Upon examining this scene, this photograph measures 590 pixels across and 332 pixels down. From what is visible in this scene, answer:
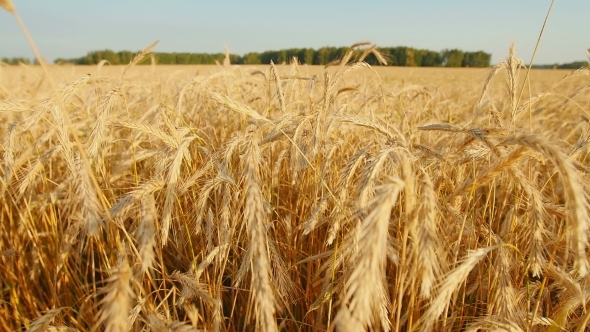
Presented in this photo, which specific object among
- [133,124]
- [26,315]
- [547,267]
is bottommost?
[26,315]

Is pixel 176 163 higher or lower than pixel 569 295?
higher

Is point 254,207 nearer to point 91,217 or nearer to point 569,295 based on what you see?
point 91,217

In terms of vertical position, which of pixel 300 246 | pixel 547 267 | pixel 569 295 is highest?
pixel 547 267

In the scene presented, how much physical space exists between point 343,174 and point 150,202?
1.97ft

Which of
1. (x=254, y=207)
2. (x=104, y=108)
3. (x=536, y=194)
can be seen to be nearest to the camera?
(x=254, y=207)

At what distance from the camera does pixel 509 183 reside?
6.14 ft

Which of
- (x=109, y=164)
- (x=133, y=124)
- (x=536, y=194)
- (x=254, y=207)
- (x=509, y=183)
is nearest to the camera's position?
(x=254, y=207)

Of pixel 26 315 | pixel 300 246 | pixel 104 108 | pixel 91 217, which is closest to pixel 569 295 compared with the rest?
pixel 300 246

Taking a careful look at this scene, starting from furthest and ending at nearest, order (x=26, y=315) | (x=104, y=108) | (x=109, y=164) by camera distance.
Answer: (x=109, y=164) < (x=26, y=315) < (x=104, y=108)

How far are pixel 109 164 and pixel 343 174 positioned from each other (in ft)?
6.31

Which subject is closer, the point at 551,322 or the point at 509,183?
the point at 551,322

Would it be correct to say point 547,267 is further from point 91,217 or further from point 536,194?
point 91,217

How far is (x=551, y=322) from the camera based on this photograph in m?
1.07

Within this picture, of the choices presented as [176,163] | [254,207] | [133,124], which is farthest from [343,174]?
[133,124]
